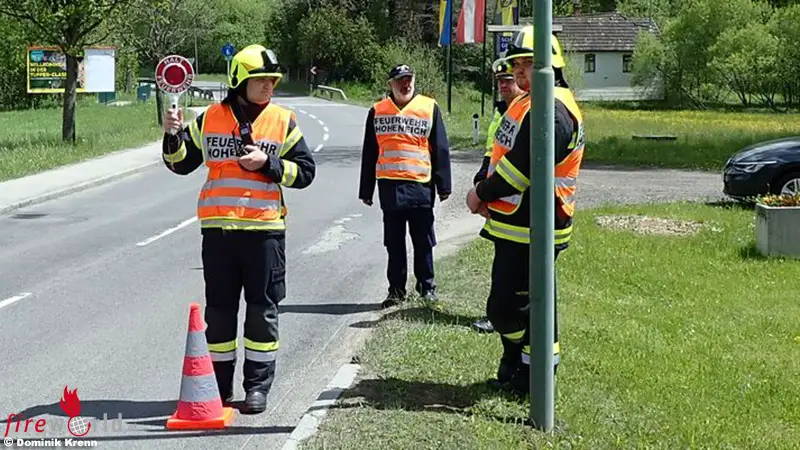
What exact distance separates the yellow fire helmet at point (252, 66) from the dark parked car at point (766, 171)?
1101 centimetres

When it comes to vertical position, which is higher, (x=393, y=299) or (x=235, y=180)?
(x=235, y=180)

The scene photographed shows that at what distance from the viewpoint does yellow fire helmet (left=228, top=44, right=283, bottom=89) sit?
563cm

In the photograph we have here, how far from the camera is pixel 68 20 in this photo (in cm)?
2495

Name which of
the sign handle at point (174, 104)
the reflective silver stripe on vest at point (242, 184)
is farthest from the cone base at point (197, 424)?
the sign handle at point (174, 104)

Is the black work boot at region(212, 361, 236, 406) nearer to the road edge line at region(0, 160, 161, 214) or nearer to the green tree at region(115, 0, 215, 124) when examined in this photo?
the road edge line at region(0, 160, 161, 214)

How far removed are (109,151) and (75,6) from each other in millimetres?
3537

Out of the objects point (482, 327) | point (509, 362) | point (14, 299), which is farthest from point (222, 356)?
point (14, 299)

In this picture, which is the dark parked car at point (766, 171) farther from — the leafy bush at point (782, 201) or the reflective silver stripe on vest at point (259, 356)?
the reflective silver stripe on vest at point (259, 356)

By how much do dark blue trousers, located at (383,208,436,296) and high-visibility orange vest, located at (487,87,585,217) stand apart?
280cm

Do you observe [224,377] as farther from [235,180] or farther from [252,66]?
[252,66]

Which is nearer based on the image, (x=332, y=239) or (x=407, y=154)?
(x=407, y=154)

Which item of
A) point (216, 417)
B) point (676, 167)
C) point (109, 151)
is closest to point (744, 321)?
point (216, 417)

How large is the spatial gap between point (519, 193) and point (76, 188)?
14106 mm

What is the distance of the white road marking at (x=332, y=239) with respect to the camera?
12079 mm
